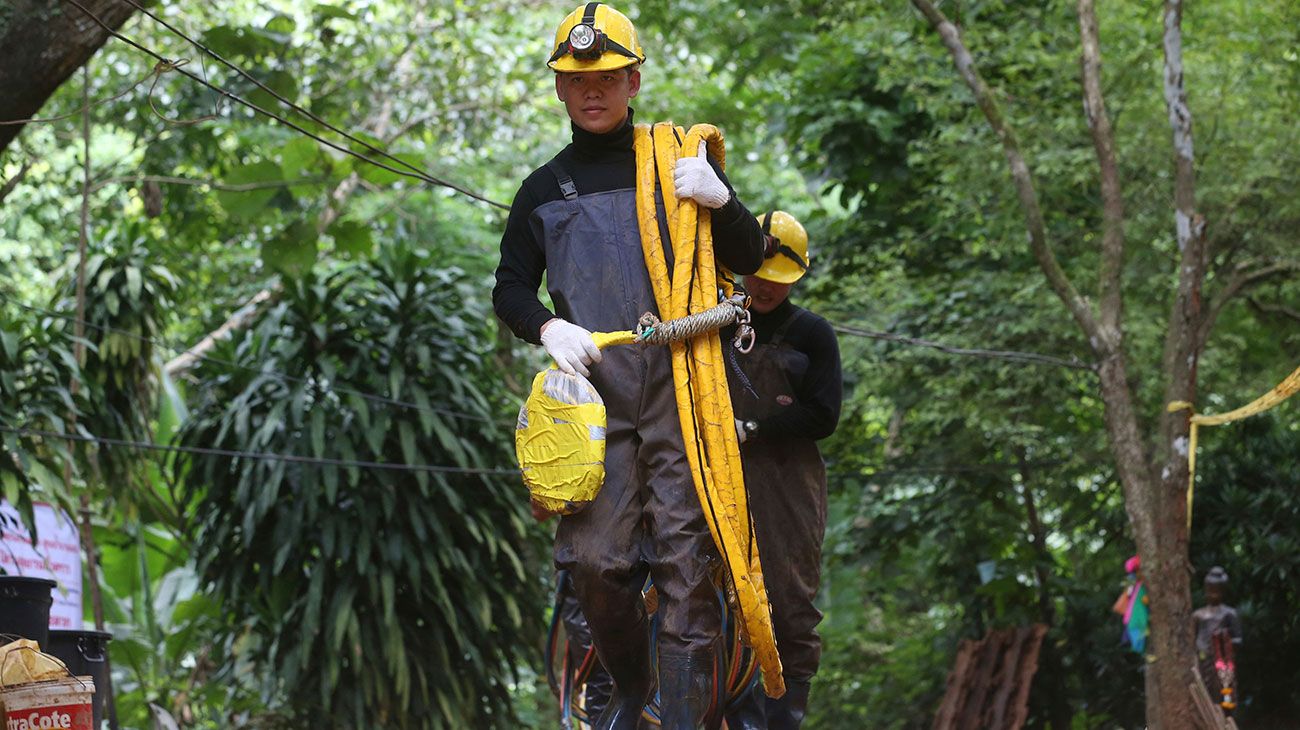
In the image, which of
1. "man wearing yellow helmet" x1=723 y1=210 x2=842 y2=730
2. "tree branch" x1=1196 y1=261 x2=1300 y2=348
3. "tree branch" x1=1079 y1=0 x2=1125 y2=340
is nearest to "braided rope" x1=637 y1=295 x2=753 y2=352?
"man wearing yellow helmet" x1=723 y1=210 x2=842 y2=730

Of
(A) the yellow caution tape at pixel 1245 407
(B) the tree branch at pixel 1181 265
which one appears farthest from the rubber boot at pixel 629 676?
(B) the tree branch at pixel 1181 265

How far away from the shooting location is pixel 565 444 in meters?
3.46

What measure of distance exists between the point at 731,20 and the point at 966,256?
4.15 metres

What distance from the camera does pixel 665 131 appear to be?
3.83 meters

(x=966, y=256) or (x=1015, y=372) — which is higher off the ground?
(x=966, y=256)

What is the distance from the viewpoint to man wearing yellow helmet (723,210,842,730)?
4.77m

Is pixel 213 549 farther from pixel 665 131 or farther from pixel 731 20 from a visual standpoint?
pixel 731 20

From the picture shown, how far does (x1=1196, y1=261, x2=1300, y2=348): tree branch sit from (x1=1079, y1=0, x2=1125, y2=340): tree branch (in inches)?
19.7

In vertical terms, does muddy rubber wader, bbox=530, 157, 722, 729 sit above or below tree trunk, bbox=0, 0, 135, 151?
below

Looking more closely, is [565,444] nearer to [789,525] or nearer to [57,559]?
[789,525]

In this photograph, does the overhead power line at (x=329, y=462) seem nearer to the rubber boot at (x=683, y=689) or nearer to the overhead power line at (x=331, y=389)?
the overhead power line at (x=331, y=389)

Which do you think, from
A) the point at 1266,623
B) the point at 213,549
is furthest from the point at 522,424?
the point at 1266,623

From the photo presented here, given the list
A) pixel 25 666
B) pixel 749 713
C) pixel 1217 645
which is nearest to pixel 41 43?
pixel 25 666

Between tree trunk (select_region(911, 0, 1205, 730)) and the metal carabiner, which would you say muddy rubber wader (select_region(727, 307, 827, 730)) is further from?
tree trunk (select_region(911, 0, 1205, 730))
